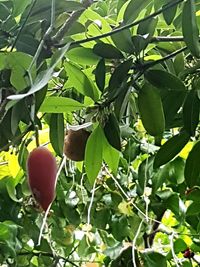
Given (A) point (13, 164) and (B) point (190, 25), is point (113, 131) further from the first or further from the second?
(A) point (13, 164)

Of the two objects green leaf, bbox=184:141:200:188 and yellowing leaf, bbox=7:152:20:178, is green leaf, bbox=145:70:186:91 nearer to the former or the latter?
green leaf, bbox=184:141:200:188

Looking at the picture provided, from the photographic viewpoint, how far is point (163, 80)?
2.09 ft

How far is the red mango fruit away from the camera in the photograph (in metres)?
0.58

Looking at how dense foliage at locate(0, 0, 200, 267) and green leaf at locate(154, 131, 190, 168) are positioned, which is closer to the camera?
dense foliage at locate(0, 0, 200, 267)

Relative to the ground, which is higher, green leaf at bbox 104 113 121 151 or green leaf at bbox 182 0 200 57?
green leaf at bbox 182 0 200 57

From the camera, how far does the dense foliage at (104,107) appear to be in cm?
60

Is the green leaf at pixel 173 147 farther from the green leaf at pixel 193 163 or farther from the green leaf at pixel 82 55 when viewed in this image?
the green leaf at pixel 82 55

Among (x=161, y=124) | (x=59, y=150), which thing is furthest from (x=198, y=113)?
(x=59, y=150)

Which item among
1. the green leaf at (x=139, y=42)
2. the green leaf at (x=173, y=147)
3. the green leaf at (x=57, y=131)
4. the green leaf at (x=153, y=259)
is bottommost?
the green leaf at (x=153, y=259)

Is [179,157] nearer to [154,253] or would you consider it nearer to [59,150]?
[154,253]

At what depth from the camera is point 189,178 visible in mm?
796

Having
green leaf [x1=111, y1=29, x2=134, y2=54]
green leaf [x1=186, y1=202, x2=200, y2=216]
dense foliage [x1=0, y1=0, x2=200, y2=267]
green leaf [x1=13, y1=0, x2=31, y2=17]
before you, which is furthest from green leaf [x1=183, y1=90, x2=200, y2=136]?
green leaf [x1=186, y1=202, x2=200, y2=216]

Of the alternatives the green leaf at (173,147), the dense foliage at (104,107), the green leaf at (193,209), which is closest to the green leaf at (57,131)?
the dense foliage at (104,107)

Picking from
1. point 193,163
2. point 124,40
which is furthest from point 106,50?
point 193,163
